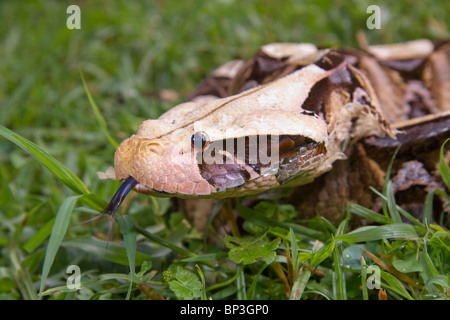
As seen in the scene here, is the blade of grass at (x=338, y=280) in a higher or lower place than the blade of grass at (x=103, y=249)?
lower

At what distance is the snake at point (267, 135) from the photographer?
2264 mm

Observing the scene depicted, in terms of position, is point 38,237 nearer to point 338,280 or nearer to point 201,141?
point 201,141

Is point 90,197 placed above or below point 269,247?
above

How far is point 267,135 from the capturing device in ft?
7.54

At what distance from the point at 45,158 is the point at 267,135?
1.18 metres

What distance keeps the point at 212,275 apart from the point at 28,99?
3.18m

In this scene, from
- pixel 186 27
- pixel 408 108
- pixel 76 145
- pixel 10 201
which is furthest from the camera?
pixel 186 27

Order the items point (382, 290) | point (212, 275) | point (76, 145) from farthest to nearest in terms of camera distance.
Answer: point (76, 145), point (212, 275), point (382, 290)

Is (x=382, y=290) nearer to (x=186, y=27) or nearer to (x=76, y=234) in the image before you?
(x=76, y=234)

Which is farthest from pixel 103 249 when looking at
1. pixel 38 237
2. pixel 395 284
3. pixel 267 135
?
pixel 395 284

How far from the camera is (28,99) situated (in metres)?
4.78

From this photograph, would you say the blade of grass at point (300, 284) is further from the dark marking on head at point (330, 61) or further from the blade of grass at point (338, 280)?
the dark marking on head at point (330, 61)

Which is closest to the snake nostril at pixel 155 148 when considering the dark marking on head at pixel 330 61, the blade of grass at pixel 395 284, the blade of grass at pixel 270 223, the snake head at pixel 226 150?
the snake head at pixel 226 150

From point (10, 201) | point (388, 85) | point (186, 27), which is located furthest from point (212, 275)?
point (186, 27)
